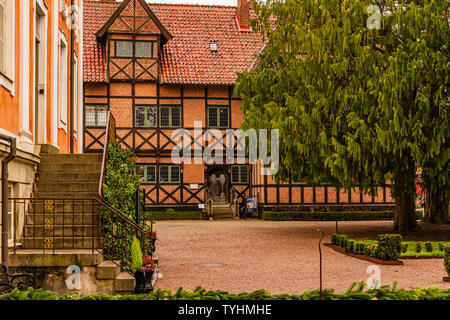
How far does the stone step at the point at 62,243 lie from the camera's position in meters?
9.08

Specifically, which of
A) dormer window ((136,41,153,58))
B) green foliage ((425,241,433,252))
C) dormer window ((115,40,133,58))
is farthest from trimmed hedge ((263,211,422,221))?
green foliage ((425,241,433,252))

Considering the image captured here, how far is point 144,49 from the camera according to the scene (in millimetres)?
28656

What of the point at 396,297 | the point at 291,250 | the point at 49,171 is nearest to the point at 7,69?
the point at 49,171

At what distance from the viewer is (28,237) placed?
9203 millimetres

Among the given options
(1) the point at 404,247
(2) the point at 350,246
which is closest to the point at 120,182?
(2) the point at 350,246

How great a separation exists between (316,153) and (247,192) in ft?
45.3

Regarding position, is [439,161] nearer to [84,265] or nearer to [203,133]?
[84,265]

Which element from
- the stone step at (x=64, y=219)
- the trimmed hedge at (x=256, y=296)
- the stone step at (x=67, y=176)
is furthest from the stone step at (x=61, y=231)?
the trimmed hedge at (x=256, y=296)

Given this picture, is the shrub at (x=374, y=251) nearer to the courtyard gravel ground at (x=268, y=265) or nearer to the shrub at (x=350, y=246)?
the courtyard gravel ground at (x=268, y=265)

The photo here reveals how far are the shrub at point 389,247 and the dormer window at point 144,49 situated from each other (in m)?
18.9

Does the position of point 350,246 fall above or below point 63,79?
below

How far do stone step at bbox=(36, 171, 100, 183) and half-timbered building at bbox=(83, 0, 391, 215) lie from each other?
1753 cm

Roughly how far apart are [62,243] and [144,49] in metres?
20.7

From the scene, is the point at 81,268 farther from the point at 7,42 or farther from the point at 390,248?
the point at 390,248
